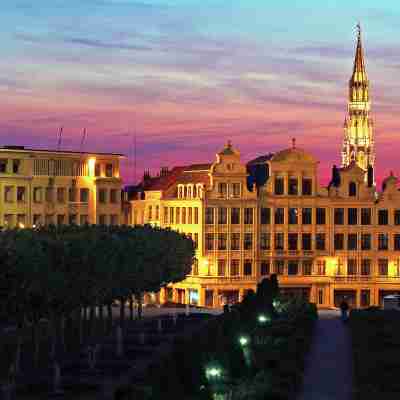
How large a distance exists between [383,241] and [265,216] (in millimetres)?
12293

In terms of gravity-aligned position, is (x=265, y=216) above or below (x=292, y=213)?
below

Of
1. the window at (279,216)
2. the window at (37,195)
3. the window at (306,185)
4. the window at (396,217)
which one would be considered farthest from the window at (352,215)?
the window at (37,195)

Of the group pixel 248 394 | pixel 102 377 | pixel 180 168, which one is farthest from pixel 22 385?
pixel 180 168

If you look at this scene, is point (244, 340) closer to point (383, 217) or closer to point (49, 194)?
point (49, 194)

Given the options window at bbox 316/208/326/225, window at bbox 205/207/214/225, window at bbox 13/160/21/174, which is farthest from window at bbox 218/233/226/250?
window at bbox 13/160/21/174

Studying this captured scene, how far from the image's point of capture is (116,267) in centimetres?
7344

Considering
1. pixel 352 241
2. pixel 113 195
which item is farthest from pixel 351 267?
pixel 113 195

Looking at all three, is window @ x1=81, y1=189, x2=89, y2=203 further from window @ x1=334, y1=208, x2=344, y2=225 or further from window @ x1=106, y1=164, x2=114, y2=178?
window @ x1=334, y1=208, x2=344, y2=225

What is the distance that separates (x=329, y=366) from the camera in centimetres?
5728

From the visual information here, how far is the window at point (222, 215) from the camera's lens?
130 m

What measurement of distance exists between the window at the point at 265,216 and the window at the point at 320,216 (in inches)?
195

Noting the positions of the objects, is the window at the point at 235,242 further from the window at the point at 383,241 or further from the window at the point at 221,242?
the window at the point at 383,241

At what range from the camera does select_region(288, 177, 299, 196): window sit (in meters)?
132

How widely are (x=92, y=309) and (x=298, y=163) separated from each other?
6065cm
